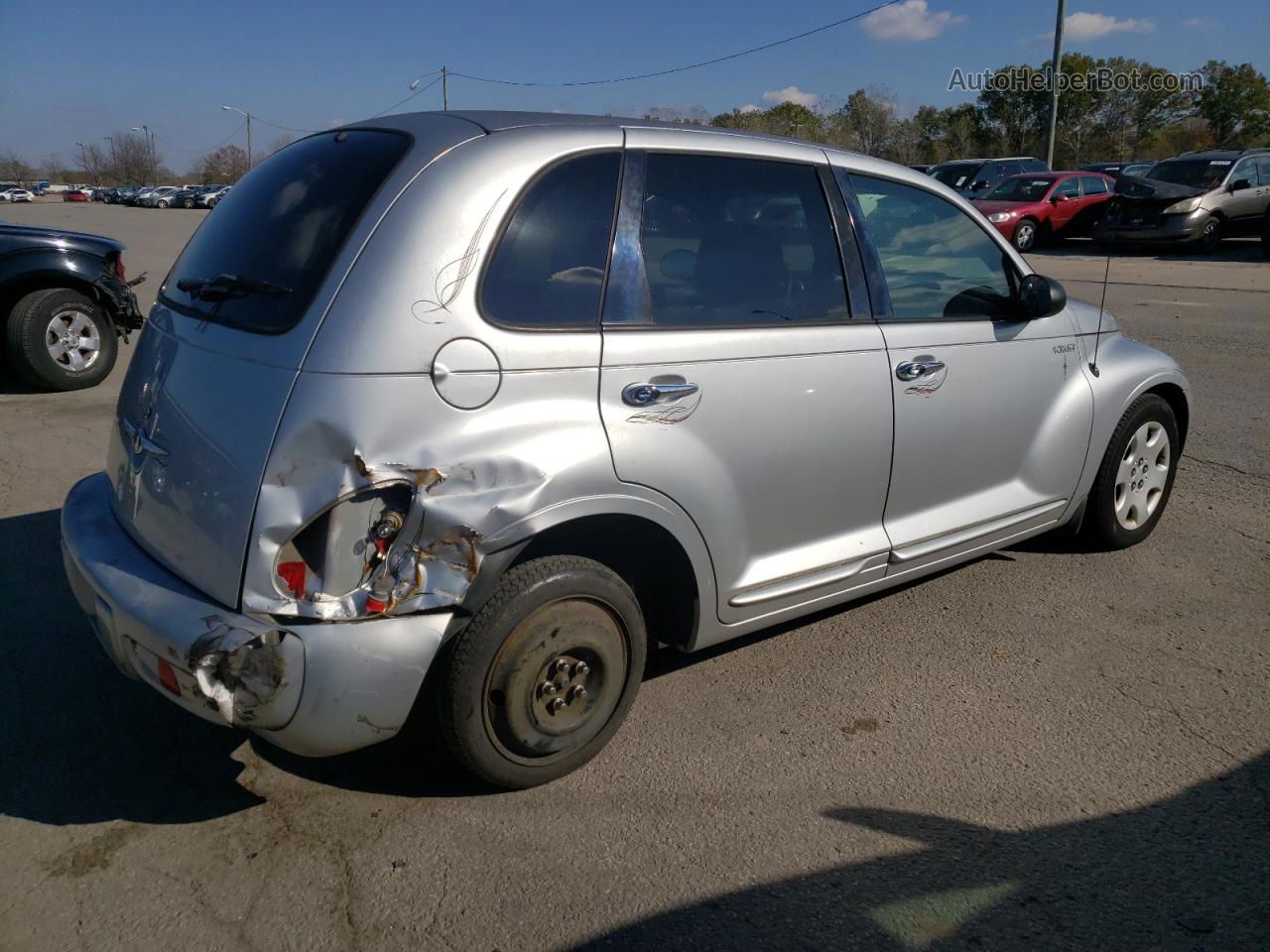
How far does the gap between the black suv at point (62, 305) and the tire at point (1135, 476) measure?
7217 mm

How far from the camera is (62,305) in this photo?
7844 millimetres

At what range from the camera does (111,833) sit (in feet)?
8.95

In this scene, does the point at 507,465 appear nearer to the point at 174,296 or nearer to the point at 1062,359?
the point at 174,296

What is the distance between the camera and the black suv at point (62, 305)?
7656mm

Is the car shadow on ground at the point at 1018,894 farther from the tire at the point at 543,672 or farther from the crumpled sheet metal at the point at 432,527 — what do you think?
the crumpled sheet metal at the point at 432,527

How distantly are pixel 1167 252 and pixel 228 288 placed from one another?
846 inches

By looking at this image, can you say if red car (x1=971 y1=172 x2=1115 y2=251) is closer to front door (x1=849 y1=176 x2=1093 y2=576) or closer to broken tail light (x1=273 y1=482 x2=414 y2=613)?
front door (x1=849 y1=176 x2=1093 y2=576)

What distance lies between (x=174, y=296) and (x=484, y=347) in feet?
4.16

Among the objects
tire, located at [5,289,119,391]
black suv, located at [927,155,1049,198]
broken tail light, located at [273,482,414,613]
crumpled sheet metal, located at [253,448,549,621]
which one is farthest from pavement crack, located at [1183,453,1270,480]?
black suv, located at [927,155,1049,198]

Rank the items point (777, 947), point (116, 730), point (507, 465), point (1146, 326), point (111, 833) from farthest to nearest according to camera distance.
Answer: point (1146, 326), point (116, 730), point (111, 833), point (507, 465), point (777, 947)

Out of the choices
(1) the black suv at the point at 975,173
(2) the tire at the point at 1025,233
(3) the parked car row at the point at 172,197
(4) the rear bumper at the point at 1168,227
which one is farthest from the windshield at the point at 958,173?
(3) the parked car row at the point at 172,197

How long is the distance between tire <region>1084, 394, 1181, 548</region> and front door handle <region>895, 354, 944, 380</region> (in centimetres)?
138

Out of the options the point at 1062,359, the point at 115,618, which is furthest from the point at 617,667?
the point at 1062,359

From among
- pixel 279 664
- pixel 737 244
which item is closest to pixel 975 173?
pixel 737 244
